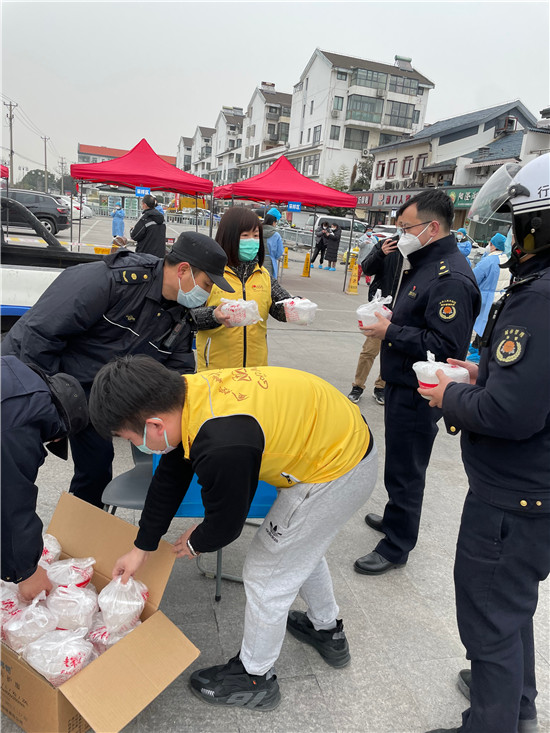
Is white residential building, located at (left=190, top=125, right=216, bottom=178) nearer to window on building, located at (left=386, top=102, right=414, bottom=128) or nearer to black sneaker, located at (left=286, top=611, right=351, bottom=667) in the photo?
window on building, located at (left=386, top=102, right=414, bottom=128)

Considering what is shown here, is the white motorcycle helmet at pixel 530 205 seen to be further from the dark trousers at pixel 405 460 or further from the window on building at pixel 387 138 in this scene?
the window on building at pixel 387 138

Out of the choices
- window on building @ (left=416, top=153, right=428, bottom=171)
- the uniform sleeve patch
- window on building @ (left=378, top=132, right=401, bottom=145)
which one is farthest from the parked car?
window on building @ (left=378, top=132, right=401, bottom=145)

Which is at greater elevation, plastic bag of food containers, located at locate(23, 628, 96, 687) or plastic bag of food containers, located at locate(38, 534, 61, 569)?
plastic bag of food containers, located at locate(38, 534, 61, 569)

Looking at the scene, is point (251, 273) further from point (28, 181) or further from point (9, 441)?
point (28, 181)

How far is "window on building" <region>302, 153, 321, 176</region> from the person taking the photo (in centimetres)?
4368

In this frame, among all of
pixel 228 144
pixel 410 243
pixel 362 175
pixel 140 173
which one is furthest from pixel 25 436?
pixel 228 144

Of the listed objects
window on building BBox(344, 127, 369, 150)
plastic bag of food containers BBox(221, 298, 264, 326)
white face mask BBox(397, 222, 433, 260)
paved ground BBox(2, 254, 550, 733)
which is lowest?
paved ground BBox(2, 254, 550, 733)

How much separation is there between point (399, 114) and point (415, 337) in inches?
1861

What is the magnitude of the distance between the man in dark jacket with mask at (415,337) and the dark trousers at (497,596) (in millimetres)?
908

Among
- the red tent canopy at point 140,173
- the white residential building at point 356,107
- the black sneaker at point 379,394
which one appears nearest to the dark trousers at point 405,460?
the black sneaker at point 379,394

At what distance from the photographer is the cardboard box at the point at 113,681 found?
1.44 m

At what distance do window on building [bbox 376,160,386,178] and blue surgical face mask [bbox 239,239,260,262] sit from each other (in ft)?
121

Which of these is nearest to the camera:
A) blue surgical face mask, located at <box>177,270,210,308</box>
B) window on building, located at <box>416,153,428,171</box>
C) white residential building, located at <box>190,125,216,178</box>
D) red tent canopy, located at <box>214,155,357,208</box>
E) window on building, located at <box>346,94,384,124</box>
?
blue surgical face mask, located at <box>177,270,210,308</box>

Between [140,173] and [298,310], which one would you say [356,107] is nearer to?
[140,173]
